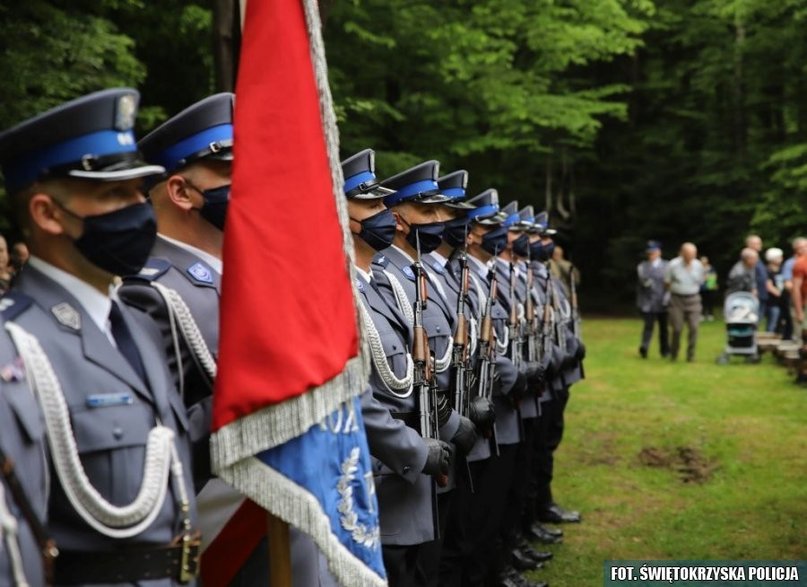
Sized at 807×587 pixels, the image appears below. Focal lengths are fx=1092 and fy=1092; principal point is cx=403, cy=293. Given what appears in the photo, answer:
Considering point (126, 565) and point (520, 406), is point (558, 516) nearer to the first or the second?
point (520, 406)

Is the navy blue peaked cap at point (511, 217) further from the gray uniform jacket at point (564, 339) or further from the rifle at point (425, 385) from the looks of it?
the rifle at point (425, 385)

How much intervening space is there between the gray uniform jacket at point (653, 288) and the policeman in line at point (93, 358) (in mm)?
17031

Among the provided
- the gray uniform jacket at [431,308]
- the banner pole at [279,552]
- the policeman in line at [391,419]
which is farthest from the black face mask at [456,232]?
the banner pole at [279,552]

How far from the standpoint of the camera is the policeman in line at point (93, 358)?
2.60 meters

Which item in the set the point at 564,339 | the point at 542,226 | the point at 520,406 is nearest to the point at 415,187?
the point at 520,406

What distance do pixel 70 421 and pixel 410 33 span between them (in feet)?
49.9

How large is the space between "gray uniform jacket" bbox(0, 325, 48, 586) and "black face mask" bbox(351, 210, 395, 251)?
8.29 ft

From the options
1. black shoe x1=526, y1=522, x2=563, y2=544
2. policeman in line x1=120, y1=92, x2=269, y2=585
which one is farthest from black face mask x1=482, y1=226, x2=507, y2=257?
policeman in line x1=120, y1=92, x2=269, y2=585

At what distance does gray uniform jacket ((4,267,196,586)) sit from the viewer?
2.61 m

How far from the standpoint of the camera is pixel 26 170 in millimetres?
2732

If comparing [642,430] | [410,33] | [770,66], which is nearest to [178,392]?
[642,430]

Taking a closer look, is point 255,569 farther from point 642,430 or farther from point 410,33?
point 410,33

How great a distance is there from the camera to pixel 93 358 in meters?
2.70

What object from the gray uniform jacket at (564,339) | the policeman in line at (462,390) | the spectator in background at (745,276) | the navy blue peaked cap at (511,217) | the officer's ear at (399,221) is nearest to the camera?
the policeman in line at (462,390)
